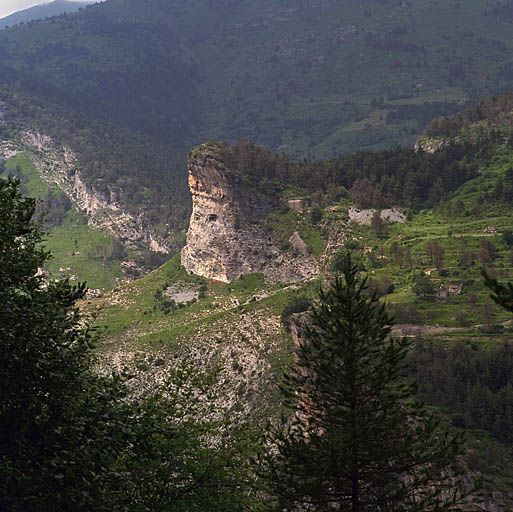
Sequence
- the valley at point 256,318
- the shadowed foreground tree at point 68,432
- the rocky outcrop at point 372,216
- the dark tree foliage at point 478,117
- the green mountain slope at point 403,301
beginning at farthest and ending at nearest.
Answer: the dark tree foliage at point 478,117
the rocky outcrop at point 372,216
the green mountain slope at point 403,301
the valley at point 256,318
the shadowed foreground tree at point 68,432

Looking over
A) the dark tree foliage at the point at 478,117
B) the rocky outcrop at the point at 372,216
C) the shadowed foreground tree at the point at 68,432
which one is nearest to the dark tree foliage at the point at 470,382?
the shadowed foreground tree at the point at 68,432

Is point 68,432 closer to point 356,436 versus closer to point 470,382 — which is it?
point 356,436

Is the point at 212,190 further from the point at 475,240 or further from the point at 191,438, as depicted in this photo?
the point at 191,438

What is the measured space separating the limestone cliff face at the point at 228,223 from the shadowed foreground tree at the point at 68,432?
8045cm

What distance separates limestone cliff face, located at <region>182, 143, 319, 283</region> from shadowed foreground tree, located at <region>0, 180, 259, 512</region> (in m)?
80.5

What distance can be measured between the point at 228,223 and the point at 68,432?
92.4m

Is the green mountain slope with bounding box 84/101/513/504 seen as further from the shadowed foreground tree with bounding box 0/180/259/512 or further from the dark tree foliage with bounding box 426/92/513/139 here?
the shadowed foreground tree with bounding box 0/180/259/512

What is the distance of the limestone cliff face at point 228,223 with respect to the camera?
11156cm

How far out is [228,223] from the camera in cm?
11450

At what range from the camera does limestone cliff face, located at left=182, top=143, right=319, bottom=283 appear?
111562 mm

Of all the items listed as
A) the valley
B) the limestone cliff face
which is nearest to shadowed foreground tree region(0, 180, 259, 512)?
the valley

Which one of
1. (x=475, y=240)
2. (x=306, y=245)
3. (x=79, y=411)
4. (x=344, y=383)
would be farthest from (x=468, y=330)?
(x=79, y=411)

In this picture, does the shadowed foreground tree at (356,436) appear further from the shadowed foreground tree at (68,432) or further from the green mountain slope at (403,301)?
the green mountain slope at (403,301)

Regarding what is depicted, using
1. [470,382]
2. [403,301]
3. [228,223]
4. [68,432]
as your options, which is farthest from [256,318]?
[68,432]
